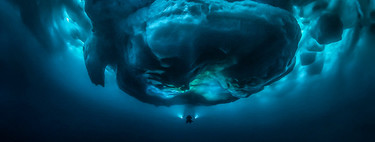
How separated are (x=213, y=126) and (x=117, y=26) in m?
15.1

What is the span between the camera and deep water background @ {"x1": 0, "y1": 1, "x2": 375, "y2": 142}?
911 cm

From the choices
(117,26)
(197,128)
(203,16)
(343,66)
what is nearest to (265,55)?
(203,16)

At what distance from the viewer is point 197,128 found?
19391 mm

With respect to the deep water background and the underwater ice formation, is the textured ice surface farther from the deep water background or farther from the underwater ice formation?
the deep water background

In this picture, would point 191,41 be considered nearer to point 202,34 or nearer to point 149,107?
point 202,34

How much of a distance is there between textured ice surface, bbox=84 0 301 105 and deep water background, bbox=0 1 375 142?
4.07 m

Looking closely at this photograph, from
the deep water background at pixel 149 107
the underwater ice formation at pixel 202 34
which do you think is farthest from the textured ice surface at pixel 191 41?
the deep water background at pixel 149 107

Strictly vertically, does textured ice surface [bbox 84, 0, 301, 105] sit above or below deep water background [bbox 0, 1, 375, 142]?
below

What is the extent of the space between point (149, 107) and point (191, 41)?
37.0 ft

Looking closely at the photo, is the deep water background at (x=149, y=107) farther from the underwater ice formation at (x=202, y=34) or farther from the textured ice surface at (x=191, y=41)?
the textured ice surface at (x=191, y=41)

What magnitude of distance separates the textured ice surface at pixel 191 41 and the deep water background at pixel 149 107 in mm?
4068

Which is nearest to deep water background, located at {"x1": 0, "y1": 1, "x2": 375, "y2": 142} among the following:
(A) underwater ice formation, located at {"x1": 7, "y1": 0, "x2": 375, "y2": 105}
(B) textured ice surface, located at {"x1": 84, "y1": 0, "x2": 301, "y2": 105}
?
(A) underwater ice formation, located at {"x1": 7, "y1": 0, "x2": 375, "y2": 105}

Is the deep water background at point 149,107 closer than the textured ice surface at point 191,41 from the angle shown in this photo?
No

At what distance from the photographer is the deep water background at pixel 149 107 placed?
911 centimetres
